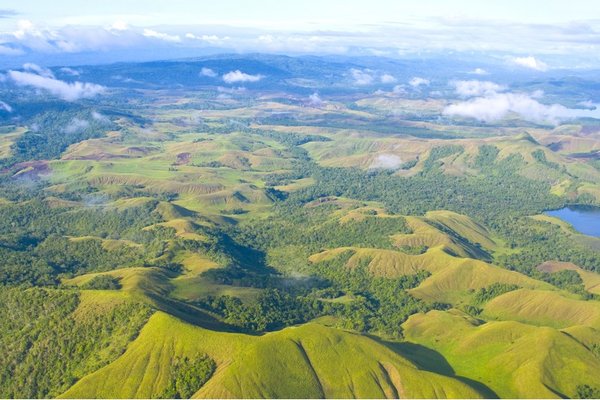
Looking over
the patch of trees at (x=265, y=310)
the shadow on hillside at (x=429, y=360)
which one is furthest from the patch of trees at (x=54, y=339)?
the shadow on hillside at (x=429, y=360)

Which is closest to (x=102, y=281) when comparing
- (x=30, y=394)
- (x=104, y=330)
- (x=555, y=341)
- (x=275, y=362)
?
(x=104, y=330)

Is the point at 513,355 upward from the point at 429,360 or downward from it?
upward

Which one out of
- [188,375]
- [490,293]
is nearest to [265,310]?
[188,375]

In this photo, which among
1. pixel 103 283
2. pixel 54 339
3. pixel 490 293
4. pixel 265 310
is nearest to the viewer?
pixel 54 339

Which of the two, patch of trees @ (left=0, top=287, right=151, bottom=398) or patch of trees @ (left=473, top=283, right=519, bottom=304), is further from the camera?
patch of trees @ (left=473, top=283, right=519, bottom=304)

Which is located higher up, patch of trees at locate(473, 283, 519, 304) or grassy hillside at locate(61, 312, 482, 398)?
grassy hillside at locate(61, 312, 482, 398)

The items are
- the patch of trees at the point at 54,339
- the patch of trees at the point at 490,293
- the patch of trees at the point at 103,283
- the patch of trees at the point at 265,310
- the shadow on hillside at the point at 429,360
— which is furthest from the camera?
the patch of trees at the point at 490,293

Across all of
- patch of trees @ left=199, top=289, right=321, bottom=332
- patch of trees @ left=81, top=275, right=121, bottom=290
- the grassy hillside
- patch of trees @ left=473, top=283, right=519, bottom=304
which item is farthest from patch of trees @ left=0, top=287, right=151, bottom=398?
patch of trees @ left=473, top=283, right=519, bottom=304

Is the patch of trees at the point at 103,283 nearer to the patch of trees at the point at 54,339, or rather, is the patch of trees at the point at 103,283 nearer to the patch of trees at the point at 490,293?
the patch of trees at the point at 54,339

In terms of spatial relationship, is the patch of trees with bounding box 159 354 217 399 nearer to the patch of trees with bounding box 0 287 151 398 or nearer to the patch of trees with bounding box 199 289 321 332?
the patch of trees with bounding box 0 287 151 398

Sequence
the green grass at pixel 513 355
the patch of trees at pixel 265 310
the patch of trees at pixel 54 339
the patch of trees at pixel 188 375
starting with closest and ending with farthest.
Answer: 1. the patch of trees at pixel 188 375
2. the patch of trees at pixel 54 339
3. the green grass at pixel 513 355
4. the patch of trees at pixel 265 310

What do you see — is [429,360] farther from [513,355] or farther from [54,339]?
[54,339]
